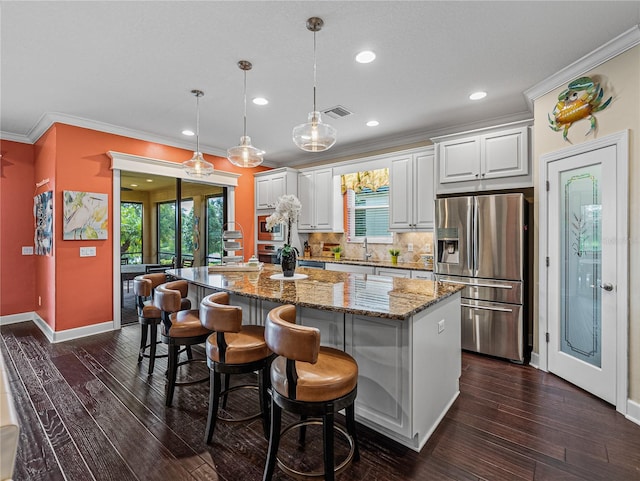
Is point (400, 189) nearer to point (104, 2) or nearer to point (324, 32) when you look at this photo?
point (324, 32)

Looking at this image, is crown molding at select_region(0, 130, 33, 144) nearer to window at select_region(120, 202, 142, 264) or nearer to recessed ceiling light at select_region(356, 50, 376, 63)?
window at select_region(120, 202, 142, 264)

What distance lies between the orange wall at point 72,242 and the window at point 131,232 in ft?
3.12

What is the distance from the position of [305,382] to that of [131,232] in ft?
17.1

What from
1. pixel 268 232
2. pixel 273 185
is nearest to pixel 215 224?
pixel 268 232

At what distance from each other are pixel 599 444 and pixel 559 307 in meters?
1.33

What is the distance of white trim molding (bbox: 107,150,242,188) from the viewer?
4.59m

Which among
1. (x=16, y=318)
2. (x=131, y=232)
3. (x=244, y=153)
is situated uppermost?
(x=244, y=153)

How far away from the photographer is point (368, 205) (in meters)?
5.63

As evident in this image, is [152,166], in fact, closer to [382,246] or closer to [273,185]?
[273,185]

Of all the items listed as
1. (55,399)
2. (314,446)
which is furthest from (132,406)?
(314,446)

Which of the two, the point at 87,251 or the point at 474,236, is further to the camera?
the point at 87,251

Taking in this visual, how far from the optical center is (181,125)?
4.58m

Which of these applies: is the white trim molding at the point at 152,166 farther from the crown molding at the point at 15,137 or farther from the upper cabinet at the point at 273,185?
the crown molding at the point at 15,137

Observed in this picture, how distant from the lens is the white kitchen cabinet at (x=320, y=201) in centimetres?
568
